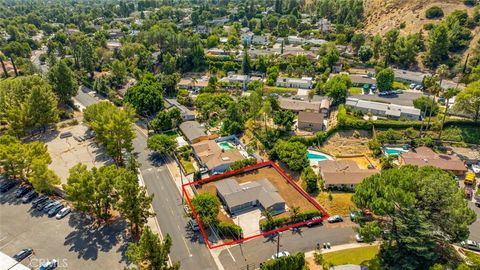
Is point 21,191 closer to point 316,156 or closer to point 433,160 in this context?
point 316,156

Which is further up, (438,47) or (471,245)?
(438,47)

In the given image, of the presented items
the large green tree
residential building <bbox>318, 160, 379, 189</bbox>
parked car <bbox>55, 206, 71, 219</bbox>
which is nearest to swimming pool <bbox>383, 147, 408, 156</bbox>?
residential building <bbox>318, 160, 379, 189</bbox>

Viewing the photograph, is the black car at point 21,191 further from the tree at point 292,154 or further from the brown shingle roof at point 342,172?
the brown shingle roof at point 342,172

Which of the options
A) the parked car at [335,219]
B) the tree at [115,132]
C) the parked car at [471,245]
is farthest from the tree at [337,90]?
the tree at [115,132]

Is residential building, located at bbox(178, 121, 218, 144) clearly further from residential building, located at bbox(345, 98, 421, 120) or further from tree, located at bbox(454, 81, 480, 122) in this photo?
tree, located at bbox(454, 81, 480, 122)

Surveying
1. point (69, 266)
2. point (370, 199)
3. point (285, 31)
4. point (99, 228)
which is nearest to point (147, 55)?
point (285, 31)

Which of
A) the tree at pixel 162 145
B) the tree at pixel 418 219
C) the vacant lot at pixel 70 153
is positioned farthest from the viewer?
the tree at pixel 162 145

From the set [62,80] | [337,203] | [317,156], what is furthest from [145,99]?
[337,203]
